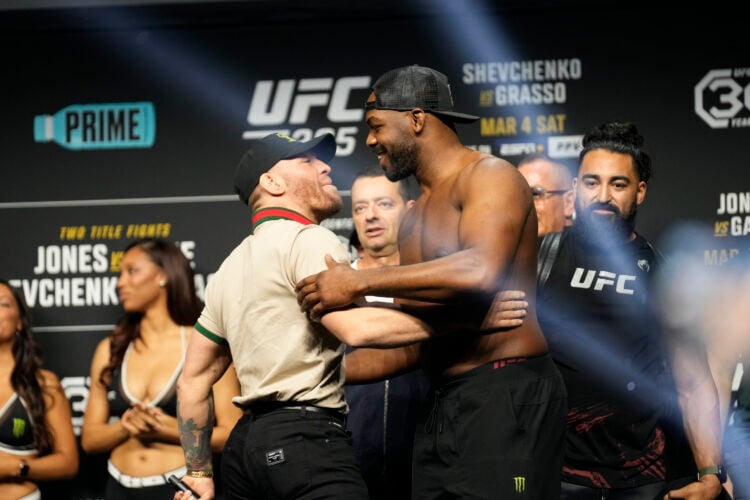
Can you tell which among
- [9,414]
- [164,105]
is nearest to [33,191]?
[164,105]

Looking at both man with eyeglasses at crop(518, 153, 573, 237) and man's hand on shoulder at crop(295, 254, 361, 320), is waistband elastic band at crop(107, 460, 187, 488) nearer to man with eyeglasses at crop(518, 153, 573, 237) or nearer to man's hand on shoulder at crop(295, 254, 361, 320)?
man with eyeglasses at crop(518, 153, 573, 237)

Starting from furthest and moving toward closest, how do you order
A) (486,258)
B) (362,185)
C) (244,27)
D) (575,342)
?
(244,27) → (362,185) → (575,342) → (486,258)

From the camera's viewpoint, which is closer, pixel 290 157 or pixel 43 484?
pixel 290 157

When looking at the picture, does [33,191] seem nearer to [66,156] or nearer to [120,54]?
[66,156]

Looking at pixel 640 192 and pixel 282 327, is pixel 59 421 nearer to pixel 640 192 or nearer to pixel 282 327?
pixel 282 327

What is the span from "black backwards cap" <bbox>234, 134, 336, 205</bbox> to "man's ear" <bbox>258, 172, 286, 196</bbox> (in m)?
0.01

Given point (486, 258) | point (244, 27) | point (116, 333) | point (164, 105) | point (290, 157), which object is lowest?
point (116, 333)

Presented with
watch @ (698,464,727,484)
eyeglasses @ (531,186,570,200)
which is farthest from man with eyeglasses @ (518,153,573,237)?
watch @ (698,464,727,484)

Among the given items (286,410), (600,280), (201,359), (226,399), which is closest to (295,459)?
(286,410)

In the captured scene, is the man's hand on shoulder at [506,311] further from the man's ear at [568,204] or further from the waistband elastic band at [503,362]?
the man's ear at [568,204]

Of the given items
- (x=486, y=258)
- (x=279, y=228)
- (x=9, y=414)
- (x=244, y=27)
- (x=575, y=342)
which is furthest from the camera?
(x=244, y=27)

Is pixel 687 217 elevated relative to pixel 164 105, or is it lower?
lower

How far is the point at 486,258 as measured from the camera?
263 cm

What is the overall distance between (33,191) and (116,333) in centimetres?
88
